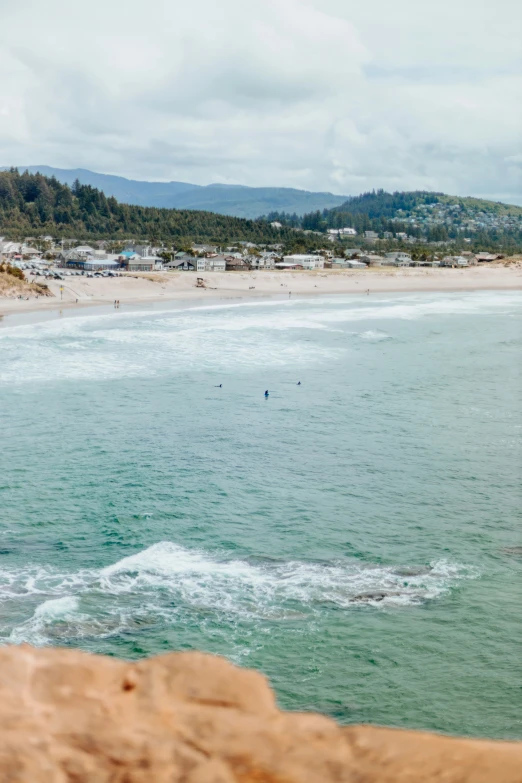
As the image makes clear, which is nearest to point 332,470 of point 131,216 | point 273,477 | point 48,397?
point 273,477

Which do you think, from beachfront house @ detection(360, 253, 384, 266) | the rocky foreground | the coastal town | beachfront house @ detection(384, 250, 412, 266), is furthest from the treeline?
the rocky foreground

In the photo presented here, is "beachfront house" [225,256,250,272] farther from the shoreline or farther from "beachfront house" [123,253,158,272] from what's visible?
"beachfront house" [123,253,158,272]

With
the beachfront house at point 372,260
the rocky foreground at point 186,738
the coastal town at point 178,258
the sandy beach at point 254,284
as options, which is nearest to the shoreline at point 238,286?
the sandy beach at point 254,284

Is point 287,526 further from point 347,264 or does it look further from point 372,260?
point 372,260

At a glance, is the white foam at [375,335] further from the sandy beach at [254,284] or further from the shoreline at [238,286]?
the sandy beach at [254,284]

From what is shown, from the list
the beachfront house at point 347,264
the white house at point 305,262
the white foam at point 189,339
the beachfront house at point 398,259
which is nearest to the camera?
the white foam at point 189,339

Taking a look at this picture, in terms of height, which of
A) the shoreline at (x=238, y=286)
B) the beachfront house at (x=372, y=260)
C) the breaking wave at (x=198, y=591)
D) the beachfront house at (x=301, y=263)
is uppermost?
the beachfront house at (x=372, y=260)
